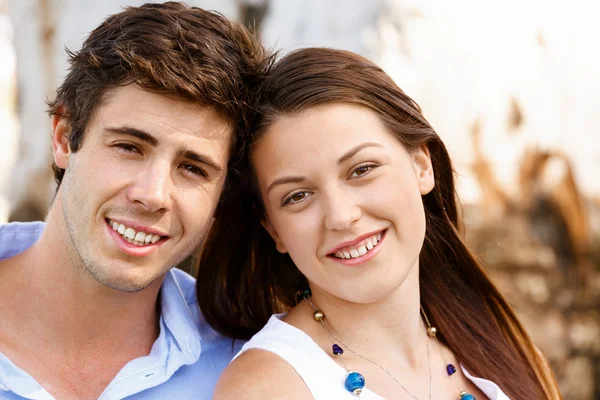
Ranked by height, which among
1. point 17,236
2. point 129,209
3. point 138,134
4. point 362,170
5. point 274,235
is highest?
point 138,134

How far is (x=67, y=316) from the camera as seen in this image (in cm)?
247

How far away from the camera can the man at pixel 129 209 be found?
2252 mm

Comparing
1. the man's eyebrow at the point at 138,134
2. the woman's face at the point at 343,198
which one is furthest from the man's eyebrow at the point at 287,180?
the man's eyebrow at the point at 138,134

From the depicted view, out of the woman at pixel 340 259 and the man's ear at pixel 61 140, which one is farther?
the man's ear at pixel 61 140

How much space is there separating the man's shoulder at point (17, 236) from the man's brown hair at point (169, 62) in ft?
1.67

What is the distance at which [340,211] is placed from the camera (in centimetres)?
214

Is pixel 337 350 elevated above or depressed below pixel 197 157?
below

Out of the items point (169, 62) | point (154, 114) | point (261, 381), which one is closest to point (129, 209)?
point (154, 114)

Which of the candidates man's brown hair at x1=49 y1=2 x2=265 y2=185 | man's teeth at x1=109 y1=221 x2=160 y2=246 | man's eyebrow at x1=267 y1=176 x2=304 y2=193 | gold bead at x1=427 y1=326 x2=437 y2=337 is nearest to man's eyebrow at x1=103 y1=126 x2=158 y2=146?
man's brown hair at x1=49 y1=2 x2=265 y2=185

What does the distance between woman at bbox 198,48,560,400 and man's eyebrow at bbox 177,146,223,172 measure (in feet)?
0.41

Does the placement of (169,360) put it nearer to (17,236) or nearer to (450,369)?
(17,236)

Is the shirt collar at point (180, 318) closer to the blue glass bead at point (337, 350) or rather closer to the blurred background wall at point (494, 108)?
the blue glass bead at point (337, 350)

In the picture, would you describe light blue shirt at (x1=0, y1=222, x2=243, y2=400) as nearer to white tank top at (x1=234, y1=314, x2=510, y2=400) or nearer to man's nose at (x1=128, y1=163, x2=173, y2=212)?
white tank top at (x1=234, y1=314, x2=510, y2=400)

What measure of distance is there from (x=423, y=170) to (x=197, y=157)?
0.76m
